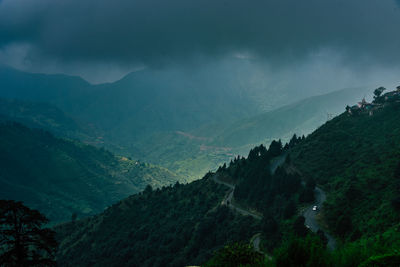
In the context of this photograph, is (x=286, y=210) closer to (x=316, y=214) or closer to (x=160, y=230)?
(x=316, y=214)

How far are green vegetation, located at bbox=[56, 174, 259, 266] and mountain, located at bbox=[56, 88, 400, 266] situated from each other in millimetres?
404

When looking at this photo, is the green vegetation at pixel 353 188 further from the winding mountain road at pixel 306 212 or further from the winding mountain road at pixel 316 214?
the winding mountain road at pixel 306 212

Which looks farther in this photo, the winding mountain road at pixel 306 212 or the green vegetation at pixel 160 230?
the green vegetation at pixel 160 230

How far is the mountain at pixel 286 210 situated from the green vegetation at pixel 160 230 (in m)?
0.40

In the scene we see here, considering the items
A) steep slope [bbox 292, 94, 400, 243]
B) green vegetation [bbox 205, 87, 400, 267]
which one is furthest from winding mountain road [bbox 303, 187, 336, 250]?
steep slope [bbox 292, 94, 400, 243]

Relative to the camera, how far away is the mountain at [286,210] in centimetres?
3239

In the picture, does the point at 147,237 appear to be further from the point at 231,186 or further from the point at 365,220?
the point at 365,220

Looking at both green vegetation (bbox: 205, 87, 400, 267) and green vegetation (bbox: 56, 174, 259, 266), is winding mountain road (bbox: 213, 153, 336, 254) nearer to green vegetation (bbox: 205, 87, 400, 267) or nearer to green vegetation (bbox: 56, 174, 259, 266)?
Answer: green vegetation (bbox: 205, 87, 400, 267)

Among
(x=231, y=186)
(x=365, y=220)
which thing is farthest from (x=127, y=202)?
(x=365, y=220)

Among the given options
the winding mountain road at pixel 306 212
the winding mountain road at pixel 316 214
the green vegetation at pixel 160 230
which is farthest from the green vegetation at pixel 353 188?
the green vegetation at pixel 160 230

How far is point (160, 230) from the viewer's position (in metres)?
110

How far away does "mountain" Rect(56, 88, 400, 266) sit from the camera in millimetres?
32391

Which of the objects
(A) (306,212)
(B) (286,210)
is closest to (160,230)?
(B) (286,210)

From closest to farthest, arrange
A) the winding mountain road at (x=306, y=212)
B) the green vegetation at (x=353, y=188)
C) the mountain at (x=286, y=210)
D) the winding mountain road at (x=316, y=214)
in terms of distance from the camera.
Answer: the green vegetation at (x=353, y=188) → the mountain at (x=286, y=210) → the winding mountain road at (x=316, y=214) → the winding mountain road at (x=306, y=212)
